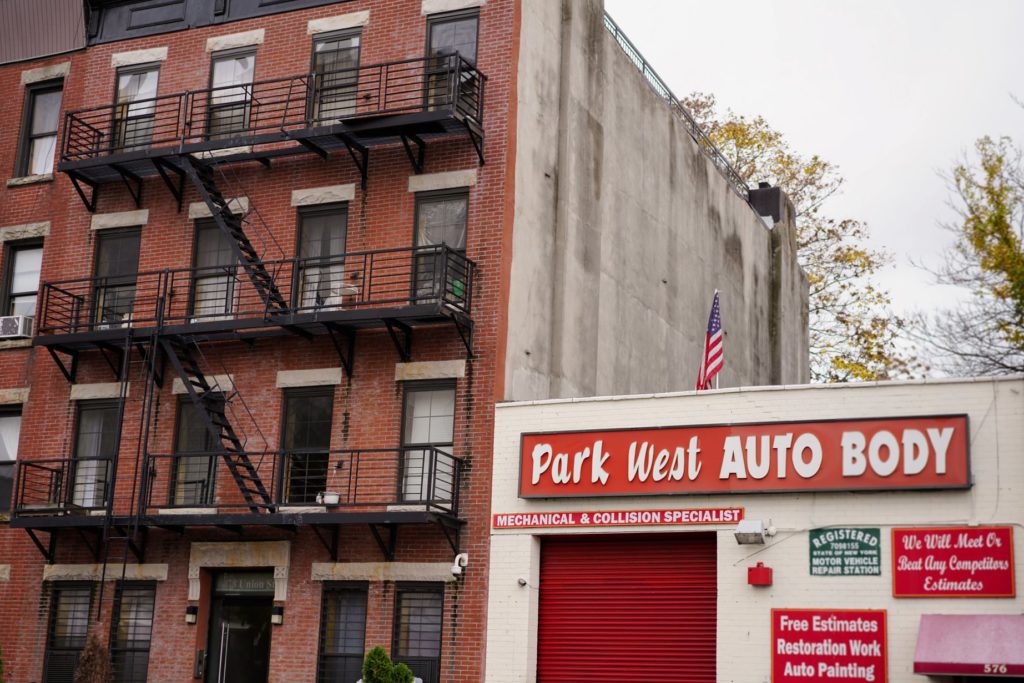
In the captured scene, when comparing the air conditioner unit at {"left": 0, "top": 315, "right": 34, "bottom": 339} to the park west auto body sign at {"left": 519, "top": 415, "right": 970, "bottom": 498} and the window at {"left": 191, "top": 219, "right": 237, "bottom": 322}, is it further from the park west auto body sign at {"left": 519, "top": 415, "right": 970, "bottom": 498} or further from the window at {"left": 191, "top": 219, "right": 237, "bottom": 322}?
the park west auto body sign at {"left": 519, "top": 415, "right": 970, "bottom": 498}

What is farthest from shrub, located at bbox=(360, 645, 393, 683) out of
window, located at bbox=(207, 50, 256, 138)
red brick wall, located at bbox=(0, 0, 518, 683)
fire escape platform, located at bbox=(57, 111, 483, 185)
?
window, located at bbox=(207, 50, 256, 138)

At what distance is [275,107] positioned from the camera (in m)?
25.8

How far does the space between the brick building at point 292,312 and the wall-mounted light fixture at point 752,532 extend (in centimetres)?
436

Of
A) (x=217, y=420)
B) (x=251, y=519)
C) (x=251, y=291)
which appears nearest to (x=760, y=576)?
(x=251, y=519)

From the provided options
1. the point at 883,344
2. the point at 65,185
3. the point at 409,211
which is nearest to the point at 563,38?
the point at 409,211

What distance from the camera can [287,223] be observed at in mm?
25016

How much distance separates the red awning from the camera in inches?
691

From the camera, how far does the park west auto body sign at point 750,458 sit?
→ 19.0 metres

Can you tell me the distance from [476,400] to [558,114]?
6303 mm

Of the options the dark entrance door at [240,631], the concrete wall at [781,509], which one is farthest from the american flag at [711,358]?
the dark entrance door at [240,631]

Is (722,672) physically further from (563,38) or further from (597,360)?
(563,38)

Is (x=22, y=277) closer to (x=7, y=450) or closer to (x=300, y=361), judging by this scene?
(x=7, y=450)

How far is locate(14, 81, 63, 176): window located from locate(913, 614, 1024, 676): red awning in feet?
64.5

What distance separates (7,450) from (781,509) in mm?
15523
